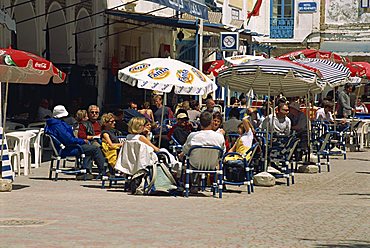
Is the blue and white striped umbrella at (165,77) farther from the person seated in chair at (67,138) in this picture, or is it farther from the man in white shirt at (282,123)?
the man in white shirt at (282,123)

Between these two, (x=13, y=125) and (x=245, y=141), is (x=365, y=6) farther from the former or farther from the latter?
(x=245, y=141)

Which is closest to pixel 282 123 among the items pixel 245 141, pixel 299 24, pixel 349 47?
pixel 245 141

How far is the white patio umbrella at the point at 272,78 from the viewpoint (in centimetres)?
1764

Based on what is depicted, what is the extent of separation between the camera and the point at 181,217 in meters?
12.7

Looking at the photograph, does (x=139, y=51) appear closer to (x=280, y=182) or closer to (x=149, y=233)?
(x=280, y=182)

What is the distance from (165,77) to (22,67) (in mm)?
2768

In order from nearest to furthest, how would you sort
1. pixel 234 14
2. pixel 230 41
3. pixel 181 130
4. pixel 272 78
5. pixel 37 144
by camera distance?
pixel 181 130
pixel 272 78
pixel 37 144
pixel 230 41
pixel 234 14

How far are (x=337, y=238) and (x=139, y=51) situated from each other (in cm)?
2404

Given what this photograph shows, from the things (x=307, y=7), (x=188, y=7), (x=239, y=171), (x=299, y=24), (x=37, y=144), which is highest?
(x=307, y=7)

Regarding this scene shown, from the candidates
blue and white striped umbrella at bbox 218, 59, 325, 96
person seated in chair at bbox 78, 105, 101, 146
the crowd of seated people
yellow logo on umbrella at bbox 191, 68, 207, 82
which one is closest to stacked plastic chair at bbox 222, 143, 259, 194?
the crowd of seated people

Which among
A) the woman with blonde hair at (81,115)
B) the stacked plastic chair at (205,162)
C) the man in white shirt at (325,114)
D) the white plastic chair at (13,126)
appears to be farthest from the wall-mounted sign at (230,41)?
the stacked plastic chair at (205,162)

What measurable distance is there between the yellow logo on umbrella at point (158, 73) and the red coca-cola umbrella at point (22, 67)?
5.72 feet

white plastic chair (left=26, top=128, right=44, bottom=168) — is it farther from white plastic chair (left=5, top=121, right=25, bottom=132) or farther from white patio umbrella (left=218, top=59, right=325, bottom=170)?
white patio umbrella (left=218, top=59, right=325, bottom=170)

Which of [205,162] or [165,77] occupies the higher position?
[165,77]
